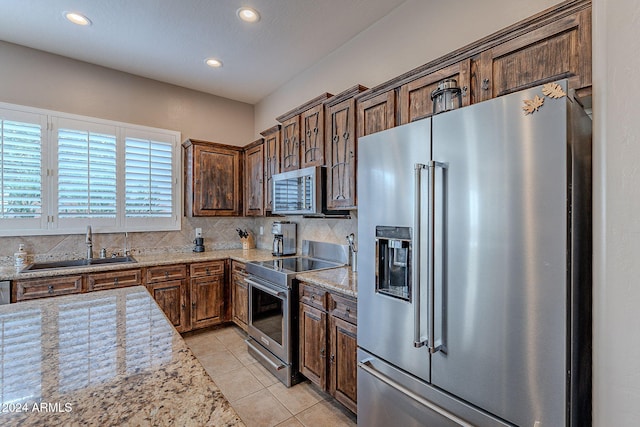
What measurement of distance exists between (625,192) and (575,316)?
0.45 meters

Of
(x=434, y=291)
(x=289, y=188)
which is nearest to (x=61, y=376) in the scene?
(x=434, y=291)

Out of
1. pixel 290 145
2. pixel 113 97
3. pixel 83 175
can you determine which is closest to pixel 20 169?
pixel 83 175

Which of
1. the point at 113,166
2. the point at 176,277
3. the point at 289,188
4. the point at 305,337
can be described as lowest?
the point at 305,337

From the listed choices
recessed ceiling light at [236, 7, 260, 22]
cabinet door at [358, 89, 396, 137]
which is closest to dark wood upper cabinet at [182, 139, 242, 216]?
recessed ceiling light at [236, 7, 260, 22]

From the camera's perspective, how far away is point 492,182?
1.13m

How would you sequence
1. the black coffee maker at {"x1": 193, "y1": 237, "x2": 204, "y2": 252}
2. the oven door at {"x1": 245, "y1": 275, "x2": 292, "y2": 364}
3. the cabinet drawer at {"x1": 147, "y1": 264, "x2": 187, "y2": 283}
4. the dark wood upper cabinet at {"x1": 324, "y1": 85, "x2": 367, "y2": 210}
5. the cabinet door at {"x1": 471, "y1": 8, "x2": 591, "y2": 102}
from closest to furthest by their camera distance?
1. the cabinet door at {"x1": 471, "y1": 8, "x2": 591, "y2": 102}
2. the dark wood upper cabinet at {"x1": 324, "y1": 85, "x2": 367, "y2": 210}
3. the oven door at {"x1": 245, "y1": 275, "x2": 292, "y2": 364}
4. the cabinet drawer at {"x1": 147, "y1": 264, "x2": 187, "y2": 283}
5. the black coffee maker at {"x1": 193, "y1": 237, "x2": 204, "y2": 252}

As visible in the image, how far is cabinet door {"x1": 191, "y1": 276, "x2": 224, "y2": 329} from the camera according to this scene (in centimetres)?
342

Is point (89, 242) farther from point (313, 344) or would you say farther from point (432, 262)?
point (432, 262)

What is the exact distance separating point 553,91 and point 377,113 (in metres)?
1.28

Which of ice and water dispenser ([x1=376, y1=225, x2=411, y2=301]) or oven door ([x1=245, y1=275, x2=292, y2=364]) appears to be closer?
ice and water dispenser ([x1=376, y1=225, x2=411, y2=301])

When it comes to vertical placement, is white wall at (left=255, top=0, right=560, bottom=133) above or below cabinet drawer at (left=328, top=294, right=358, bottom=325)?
above

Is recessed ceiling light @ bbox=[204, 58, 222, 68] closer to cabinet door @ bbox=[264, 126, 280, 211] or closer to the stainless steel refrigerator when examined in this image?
cabinet door @ bbox=[264, 126, 280, 211]

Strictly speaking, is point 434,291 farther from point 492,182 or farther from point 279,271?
point 279,271

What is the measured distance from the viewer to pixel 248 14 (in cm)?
246
